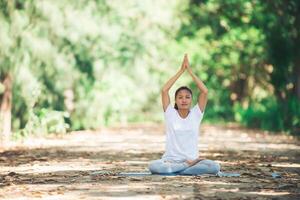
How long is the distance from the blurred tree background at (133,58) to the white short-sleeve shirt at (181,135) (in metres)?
9.42

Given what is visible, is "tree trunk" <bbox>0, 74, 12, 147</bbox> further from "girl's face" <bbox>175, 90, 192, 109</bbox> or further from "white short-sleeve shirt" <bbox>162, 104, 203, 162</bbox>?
"girl's face" <bbox>175, 90, 192, 109</bbox>

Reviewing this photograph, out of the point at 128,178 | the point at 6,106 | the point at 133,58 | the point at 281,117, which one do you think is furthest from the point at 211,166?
the point at 133,58

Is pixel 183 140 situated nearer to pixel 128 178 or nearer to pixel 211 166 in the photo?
pixel 211 166

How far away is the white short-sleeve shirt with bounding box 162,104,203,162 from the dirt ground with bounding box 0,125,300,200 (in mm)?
376

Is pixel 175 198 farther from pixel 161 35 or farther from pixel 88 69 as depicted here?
pixel 161 35

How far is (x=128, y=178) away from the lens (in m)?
10.2

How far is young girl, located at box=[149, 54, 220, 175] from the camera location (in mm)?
10414

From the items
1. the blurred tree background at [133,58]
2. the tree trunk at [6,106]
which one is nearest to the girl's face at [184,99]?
the blurred tree background at [133,58]

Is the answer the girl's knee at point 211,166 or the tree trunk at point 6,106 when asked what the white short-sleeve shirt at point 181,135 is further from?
the tree trunk at point 6,106

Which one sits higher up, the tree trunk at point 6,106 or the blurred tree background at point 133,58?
the blurred tree background at point 133,58

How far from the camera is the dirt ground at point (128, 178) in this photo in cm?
851

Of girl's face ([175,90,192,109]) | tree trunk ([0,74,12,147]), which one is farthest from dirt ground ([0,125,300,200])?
tree trunk ([0,74,12,147])

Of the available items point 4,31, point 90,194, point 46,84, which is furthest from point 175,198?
point 46,84

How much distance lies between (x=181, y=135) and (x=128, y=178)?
3.25 feet
